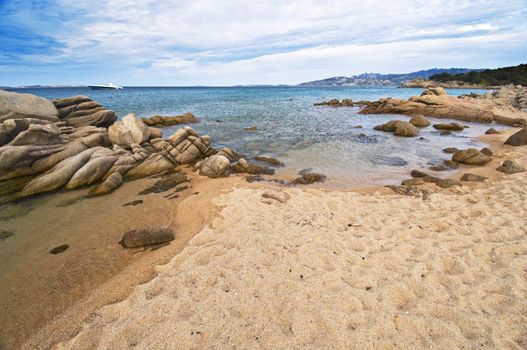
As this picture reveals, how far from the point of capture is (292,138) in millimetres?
19938

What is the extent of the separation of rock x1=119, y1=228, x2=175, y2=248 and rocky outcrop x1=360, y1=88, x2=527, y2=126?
103 feet

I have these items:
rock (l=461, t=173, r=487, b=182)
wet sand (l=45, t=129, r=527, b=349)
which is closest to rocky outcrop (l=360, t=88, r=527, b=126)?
rock (l=461, t=173, r=487, b=182)

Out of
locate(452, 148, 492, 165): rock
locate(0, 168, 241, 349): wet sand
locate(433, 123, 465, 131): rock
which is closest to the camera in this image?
locate(0, 168, 241, 349): wet sand

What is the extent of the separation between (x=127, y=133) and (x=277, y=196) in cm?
991

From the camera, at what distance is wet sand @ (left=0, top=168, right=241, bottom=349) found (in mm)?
4512

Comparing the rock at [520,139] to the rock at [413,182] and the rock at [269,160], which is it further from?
the rock at [269,160]

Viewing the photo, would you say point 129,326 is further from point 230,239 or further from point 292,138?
point 292,138

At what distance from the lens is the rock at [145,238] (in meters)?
6.34

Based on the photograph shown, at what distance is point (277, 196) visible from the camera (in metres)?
8.69

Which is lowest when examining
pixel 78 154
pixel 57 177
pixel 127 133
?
pixel 57 177

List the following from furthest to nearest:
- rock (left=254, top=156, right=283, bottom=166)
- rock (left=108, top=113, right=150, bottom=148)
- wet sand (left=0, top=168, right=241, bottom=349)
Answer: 1. rock (left=108, top=113, right=150, bottom=148)
2. rock (left=254, top=156, right=283, bottom=166)
3. wet sand (left=0, top=168, right=241, bottom=349)

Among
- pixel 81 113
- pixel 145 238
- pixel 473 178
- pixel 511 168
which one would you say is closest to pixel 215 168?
pixel 145 238

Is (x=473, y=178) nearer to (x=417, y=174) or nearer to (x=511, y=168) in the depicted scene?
(x=417, y=174)

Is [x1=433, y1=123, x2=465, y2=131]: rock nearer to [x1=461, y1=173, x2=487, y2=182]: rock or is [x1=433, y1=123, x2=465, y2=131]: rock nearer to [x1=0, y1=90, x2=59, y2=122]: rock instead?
[x1=461, y1=173, x2=487, y2=182]: rock
